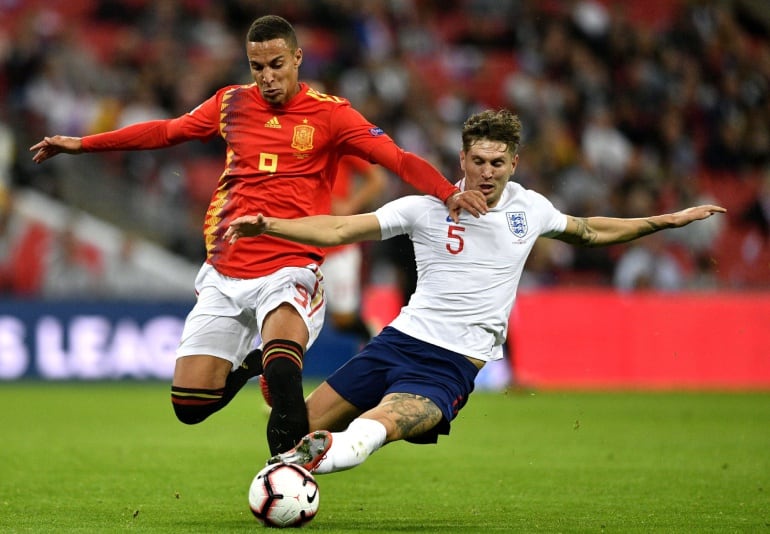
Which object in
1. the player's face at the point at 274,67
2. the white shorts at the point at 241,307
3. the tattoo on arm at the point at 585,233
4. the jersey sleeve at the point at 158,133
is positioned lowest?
the white shorts at the point at 241,307

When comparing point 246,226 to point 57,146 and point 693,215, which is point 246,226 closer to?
→ point 57,146

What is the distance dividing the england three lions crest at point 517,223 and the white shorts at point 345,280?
18.1 feet

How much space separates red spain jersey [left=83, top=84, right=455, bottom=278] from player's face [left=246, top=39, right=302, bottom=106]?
0.11 meters

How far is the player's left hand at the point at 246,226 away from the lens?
531 cm

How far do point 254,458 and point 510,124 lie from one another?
3.59m

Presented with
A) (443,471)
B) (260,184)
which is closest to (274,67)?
(260,184)

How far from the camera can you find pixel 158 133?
6.76 m

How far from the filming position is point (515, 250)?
6.16 metres

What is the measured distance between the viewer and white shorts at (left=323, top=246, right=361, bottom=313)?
11.6 m

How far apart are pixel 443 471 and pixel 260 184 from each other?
244 cm

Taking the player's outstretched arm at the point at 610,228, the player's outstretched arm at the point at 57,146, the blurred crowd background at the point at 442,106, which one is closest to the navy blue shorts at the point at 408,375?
the player's outstretched arm at the point at 610,228

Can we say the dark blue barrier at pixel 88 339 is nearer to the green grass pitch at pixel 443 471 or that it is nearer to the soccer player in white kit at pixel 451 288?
the green grass pitch at pixel 443 471

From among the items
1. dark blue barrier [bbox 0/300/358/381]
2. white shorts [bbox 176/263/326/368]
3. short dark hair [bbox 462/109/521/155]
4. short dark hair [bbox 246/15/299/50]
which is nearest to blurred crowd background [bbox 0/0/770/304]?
dark blue barrier [bbox 0/300/358/381]

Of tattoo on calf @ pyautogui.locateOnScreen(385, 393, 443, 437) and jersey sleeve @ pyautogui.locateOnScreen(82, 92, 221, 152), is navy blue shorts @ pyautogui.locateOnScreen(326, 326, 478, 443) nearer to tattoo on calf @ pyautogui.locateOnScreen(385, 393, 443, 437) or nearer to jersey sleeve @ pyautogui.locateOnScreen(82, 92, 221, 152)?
tattoo on calf @ pyautogui.locateOnScreen(385, 393, 443, 437)
